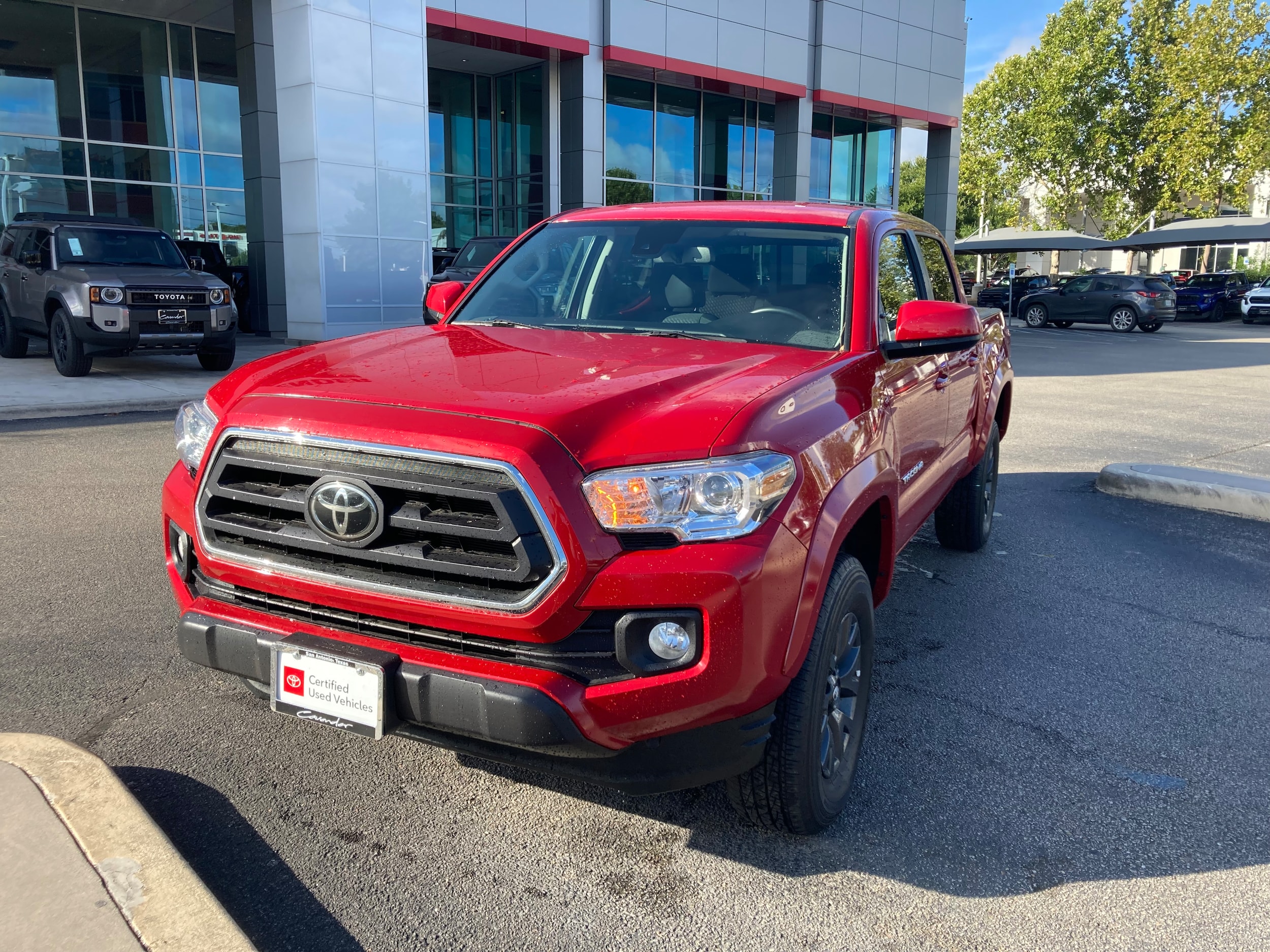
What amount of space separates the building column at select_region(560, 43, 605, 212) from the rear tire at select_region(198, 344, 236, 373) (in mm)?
11806

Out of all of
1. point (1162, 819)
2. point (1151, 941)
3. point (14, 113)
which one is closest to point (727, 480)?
point (1151, 941)

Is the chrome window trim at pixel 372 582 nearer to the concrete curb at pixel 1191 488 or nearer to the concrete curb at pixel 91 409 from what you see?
the concrete curb at pixel 1191 488

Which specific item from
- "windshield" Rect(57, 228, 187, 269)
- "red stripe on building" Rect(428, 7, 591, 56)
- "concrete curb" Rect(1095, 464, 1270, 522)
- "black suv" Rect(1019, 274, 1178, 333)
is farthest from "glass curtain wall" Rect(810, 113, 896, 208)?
"concrete curb" Rect(1095, 464, 1270, 522)

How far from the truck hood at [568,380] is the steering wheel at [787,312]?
0.60 ft

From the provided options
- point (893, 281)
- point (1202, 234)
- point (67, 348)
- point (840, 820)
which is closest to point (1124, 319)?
point (1202, 234)

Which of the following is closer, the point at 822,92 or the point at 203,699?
the point at 203,699

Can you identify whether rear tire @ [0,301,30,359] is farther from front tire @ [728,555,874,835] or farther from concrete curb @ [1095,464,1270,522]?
front tire @ [728,555,874,835]

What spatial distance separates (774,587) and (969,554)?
3786mm

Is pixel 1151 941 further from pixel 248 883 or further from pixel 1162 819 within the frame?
pixel 248 883

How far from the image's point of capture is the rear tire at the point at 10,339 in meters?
13.7

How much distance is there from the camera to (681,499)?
2.38 m

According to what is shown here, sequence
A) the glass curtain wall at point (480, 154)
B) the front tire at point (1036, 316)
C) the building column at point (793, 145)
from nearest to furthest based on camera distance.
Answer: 1. the glass curtain wall at point (480, 154)
2. the building column at point (793, 145)
3. the front tire at point (1036, 316)

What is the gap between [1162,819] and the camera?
3.02 metres

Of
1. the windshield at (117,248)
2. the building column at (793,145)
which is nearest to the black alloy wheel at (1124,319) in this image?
the building column at (793,145)
